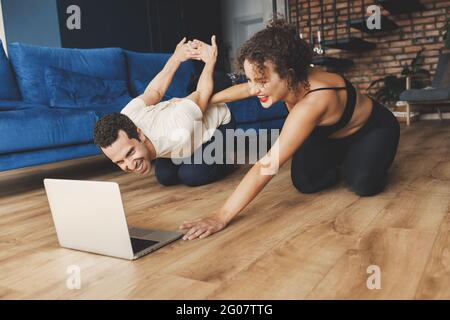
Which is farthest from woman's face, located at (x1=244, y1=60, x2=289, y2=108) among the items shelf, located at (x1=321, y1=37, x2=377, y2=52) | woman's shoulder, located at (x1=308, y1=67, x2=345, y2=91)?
shelf, located at (x1=321, y1=37, x2=377, y2=52)

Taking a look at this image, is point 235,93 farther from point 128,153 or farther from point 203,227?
point 203,227

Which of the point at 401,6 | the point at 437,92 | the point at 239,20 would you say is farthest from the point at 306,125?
the point at 239,20

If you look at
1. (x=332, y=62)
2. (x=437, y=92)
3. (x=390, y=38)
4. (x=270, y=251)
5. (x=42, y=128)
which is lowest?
(x=270, y=251)

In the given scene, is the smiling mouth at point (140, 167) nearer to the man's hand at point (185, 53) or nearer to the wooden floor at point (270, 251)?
the wooden floor at point (270, 251)

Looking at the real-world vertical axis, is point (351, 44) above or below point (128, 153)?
above

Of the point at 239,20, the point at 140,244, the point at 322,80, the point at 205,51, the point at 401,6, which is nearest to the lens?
the point at 140,244

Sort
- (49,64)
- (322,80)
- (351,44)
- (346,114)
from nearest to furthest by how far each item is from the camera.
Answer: (322,80)
(346,114)
(49,64)
(351,44)

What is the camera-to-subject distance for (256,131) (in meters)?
3.66

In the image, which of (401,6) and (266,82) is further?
(401,6)

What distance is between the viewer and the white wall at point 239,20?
261 inches

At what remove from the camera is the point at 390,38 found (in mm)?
5520

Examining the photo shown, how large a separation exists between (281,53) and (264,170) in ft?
1.18
